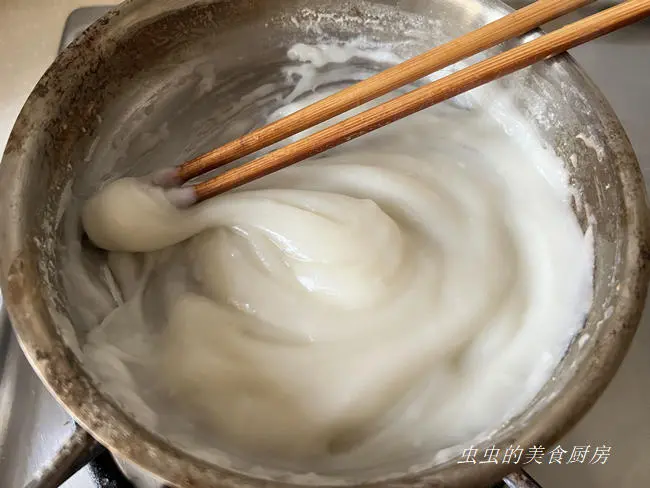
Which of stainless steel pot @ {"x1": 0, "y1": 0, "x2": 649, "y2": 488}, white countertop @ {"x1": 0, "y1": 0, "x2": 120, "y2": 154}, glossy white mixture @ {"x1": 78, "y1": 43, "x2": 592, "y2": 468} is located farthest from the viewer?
white countertop @ {"x1": 0, "y1": 0, "x2": 120, "y2": 154}

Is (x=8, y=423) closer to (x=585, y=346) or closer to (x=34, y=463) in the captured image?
(x=34, y=463)

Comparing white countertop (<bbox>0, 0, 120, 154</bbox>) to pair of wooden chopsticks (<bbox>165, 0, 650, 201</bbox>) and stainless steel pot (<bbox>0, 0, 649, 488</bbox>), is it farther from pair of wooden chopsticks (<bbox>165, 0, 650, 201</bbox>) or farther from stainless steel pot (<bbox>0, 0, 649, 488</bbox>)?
pair of wooden chopsticks (<bbox>165, 0, 650, 201</bbox>)

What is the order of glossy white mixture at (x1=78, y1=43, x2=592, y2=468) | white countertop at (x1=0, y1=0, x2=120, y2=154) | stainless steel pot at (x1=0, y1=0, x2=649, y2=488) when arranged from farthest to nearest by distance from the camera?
white countertop at (x1=0, y1=0, x2=120, y2=154) < glossy white mixture at (x1=78, y1=43, x2=592, y2=468) < stainless steel pot at (x1=0, y1=0, x2=649, y2=488)

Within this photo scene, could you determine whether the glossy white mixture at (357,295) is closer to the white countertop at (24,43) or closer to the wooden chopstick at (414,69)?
the wooden chopstick at (414,69)

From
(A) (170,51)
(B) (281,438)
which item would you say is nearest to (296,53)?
(A) (170,51)

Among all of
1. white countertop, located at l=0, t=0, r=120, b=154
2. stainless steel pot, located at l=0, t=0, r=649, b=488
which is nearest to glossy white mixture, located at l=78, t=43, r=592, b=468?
stainless steel pot, located at l=0, t=0, r=649, b=488

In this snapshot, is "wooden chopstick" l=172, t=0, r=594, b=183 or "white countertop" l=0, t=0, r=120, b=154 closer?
"wooden chopstick" l=172, t=0, r=594, b=183
